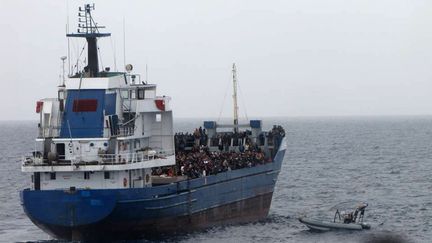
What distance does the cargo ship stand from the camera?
1893 inches

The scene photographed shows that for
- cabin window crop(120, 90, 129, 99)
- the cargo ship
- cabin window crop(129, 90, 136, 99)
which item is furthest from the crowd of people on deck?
cabin window crop(120, 90, 129, 99)

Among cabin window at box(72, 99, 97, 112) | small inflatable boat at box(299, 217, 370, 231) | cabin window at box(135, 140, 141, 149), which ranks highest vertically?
cabin window at box(72, 99, 97, 112)

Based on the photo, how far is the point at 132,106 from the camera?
53.1 m

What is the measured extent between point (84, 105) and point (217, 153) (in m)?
15.3

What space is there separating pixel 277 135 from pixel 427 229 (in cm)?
1647

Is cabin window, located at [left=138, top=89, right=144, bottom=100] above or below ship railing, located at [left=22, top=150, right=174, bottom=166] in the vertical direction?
above

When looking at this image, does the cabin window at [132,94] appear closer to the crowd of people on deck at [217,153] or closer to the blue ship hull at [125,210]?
the crowd of people on deck at [217,153]

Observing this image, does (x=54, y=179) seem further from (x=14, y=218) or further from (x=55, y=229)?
(x=14, y=218)

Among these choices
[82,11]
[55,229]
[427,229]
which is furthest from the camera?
[427,229]

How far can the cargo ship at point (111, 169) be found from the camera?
48.1 metres

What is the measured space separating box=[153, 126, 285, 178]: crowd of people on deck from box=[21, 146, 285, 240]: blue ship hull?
4.79 ft

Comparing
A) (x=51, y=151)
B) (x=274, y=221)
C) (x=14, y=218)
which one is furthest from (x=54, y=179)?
(x=274, y=221)

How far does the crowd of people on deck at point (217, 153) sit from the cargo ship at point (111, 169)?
0.14 metres

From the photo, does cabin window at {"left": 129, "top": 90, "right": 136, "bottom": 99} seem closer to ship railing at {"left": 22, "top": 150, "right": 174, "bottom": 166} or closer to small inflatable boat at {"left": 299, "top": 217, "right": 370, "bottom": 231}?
ship railing at {"left": 22, "top": 150, "right": 174, "bottom": 166}
